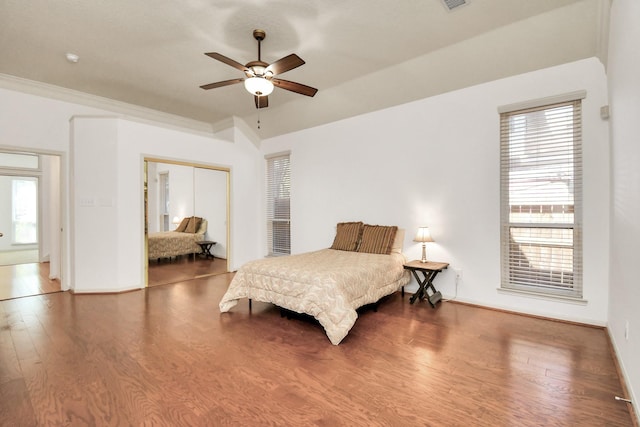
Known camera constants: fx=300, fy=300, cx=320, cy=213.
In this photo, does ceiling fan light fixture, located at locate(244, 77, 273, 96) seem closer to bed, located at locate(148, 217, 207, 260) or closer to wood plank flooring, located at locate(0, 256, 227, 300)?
bed, located at locate(148, 217, 207, 260)

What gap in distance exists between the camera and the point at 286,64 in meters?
2.80

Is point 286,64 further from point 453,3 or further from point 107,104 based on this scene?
point 107,104

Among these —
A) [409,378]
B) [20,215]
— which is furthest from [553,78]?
[20,215]

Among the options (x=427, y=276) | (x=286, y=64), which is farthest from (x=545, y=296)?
(x=286, y=64)

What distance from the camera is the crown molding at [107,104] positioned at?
4352 millimetres

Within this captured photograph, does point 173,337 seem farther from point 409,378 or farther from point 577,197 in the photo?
point 577,197

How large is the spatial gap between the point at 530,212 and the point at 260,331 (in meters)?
3.37

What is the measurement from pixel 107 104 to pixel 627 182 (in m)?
6.76

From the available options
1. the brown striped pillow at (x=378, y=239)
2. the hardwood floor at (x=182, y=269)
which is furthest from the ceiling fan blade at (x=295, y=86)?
the hardwood floor at (x=182, y=269)

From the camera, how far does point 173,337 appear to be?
2906mm

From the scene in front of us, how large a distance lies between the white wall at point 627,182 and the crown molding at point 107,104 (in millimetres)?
5754

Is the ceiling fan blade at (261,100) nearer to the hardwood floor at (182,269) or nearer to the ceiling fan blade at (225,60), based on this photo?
the ceiling fan blade at (225,60)

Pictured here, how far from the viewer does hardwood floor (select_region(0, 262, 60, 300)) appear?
4527mm

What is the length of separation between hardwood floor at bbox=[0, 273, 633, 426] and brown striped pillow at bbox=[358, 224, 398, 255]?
101cm
